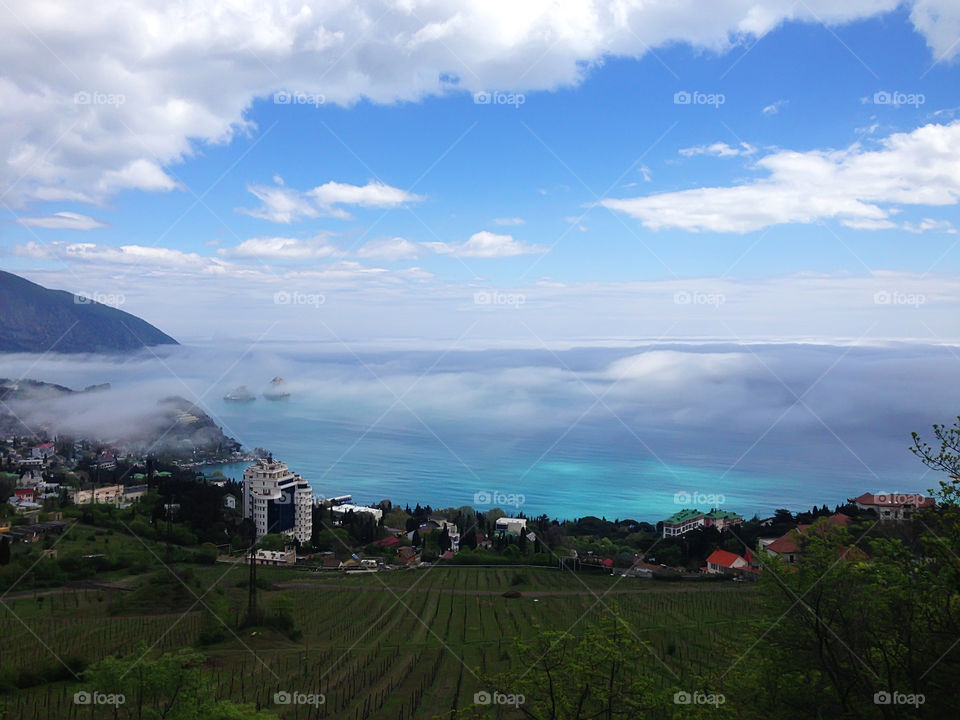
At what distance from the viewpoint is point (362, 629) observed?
1391 cm

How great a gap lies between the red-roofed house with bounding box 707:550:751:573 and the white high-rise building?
674 inches

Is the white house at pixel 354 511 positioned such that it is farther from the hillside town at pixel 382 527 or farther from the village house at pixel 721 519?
the village house at pixel 721 519

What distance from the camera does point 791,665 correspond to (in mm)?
5320

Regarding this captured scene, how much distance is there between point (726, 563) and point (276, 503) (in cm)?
1936

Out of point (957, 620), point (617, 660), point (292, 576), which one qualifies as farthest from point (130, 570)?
point (957, 620)

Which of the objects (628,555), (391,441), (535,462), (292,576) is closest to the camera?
(292,576)

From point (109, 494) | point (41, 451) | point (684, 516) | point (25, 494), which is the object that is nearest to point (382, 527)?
point (109, 494)

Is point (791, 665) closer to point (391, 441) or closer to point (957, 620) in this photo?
point (957, 620)

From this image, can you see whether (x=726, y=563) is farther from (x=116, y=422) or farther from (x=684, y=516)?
(x=116, y=422)

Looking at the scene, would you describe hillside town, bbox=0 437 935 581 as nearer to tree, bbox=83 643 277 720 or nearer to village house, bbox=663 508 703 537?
village house, bbox=663 508 703 537

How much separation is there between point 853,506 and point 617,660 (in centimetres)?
2440

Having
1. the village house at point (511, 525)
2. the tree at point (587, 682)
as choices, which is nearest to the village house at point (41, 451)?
the village house at point (511, 525)

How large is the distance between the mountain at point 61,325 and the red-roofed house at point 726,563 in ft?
191

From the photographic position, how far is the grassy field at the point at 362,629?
9.63 meters
